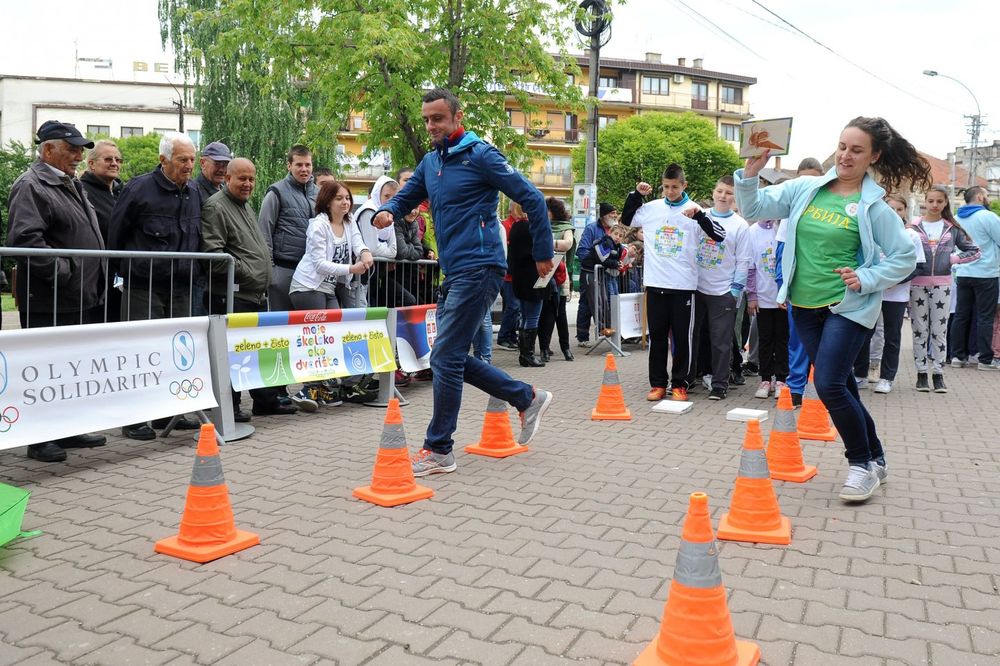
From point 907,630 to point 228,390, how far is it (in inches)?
184

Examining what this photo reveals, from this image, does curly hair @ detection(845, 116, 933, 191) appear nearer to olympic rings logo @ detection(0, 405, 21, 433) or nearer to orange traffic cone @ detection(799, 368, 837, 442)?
orange traffic cone @ detection(799, 368, 837, 442)

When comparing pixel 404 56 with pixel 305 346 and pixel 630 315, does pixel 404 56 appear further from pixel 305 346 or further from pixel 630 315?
pixel 305 346

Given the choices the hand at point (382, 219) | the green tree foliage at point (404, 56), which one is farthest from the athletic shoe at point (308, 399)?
the green tree foliage at point (404, 56)

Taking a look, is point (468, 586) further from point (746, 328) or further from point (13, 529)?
point (746, 328)

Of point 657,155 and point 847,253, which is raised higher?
point 657,155

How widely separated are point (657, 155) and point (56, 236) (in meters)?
55.0

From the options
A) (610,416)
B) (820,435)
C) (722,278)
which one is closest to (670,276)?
(722,278)

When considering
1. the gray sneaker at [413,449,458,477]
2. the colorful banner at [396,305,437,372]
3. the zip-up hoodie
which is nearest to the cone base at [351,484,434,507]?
the gray sneaker at [413,449,458,477]

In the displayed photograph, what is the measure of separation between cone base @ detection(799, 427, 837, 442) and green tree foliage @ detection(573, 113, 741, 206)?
2033 inches

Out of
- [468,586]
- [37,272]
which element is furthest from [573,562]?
[37,272]

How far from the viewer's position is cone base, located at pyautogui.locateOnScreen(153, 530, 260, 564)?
3.77m

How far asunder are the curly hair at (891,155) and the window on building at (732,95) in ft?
292

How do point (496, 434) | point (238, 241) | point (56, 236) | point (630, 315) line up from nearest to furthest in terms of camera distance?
point (56, 236), point (496, 434), point (238, 241), point (630, 315)

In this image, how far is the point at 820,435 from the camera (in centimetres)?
648
